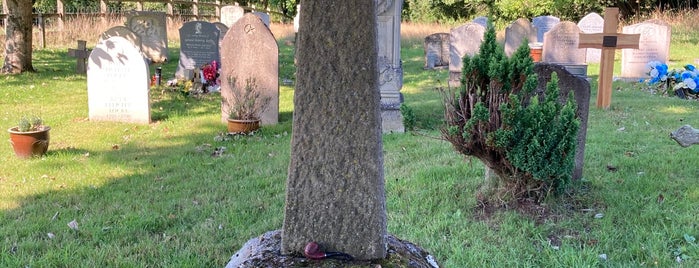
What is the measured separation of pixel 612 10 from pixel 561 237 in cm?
679

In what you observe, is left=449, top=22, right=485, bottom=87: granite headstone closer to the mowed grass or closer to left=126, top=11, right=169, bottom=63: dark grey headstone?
the mowed grass

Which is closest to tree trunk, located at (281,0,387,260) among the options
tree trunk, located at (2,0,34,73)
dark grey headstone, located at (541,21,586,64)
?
dark grey headstone, located at (541,21,586,64)

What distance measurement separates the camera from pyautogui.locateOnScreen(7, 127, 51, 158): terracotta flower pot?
6.59 meters

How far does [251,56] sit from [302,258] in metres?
6.72

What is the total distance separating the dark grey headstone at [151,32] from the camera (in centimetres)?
1698

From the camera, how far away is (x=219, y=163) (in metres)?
6.66

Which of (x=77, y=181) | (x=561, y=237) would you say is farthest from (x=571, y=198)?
(x=77, y=181)

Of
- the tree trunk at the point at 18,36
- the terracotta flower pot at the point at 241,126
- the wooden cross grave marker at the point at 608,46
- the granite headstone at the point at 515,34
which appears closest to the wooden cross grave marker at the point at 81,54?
the tree trunk at the point at 18,36

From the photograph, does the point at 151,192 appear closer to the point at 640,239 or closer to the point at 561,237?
the point at 561,237

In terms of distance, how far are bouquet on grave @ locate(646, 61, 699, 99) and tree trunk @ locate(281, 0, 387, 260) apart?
10.8 meters

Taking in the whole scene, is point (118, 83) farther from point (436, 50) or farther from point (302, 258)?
point (436, 50)

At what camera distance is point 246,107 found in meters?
8.57

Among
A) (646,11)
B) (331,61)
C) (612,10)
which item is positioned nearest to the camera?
(331,61)

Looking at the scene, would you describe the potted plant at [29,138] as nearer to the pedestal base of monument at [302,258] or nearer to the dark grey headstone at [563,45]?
the pedestal base of monument at [302,258]
